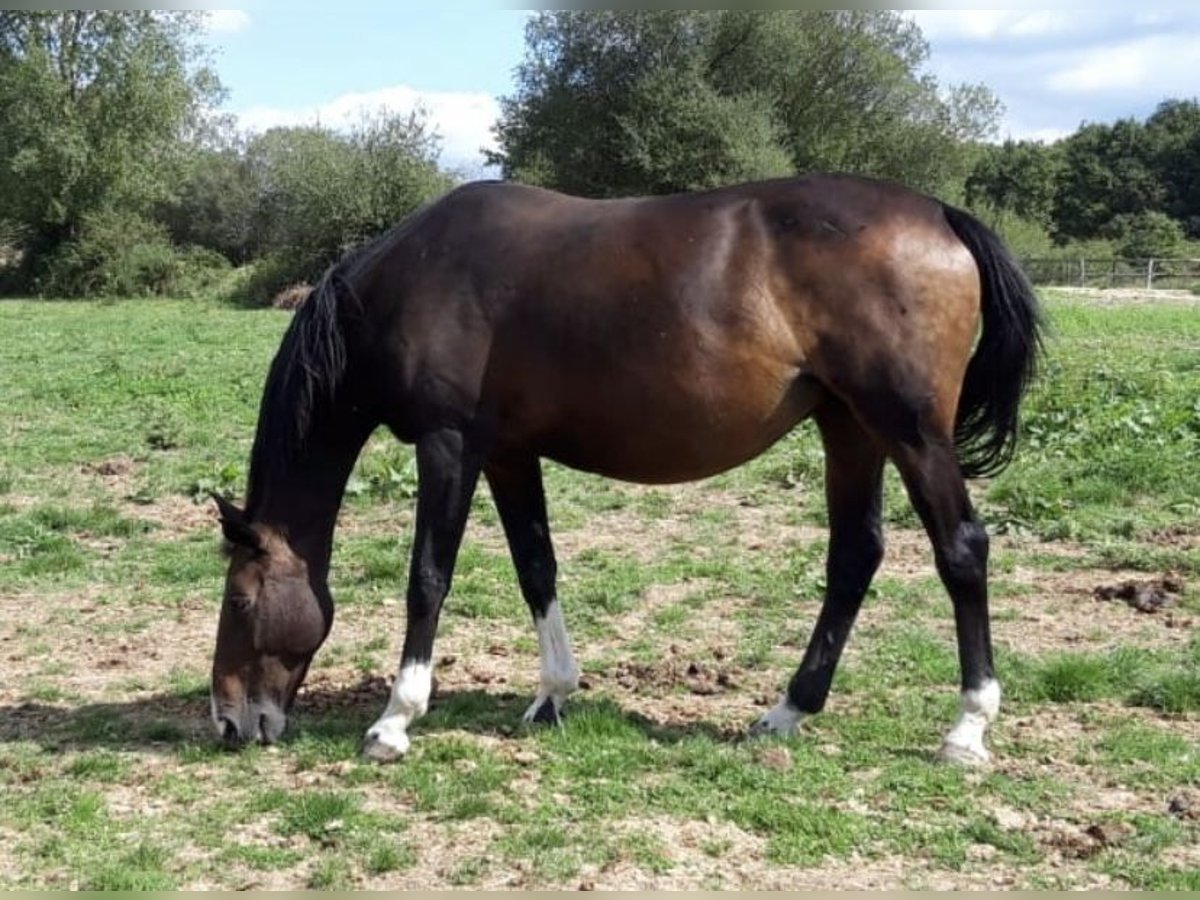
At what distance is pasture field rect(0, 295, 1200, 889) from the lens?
379 centimetres

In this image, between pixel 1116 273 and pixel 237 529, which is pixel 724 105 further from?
pixel 237 529

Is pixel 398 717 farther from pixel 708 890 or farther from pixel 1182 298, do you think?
pixel 1182 298

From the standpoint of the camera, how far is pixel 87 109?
3938cm

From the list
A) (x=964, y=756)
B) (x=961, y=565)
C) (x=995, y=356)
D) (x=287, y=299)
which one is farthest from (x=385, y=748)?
(x=287, y=299)

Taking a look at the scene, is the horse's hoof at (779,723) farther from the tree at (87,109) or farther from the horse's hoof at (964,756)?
the tree at (87,109)

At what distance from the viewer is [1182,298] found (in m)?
33.1

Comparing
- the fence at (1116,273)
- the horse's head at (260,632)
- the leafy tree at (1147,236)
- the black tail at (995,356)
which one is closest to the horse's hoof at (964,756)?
the black tail at (995,356)

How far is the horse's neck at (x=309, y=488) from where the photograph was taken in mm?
4980

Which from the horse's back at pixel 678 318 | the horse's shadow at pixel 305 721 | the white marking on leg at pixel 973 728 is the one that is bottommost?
the horse's shadow at pixel 305 721

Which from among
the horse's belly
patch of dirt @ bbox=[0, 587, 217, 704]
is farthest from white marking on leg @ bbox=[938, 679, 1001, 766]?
patch of dirt @ bbox=[0, 587, 217, 704]

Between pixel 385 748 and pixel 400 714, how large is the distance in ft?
0.51

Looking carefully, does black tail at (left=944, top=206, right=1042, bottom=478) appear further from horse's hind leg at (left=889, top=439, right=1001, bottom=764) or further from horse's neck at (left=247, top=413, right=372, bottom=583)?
horse's neck at (left=247, top=413, right=372, bottom=583)

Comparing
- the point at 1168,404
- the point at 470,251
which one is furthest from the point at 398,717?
the point at 1168,404

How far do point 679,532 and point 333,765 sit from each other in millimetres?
3996
